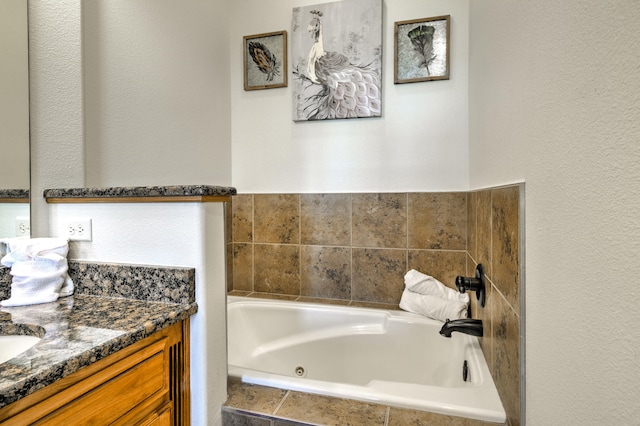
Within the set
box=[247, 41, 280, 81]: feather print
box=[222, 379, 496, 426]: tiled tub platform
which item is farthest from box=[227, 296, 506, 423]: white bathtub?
box=[247, 41, 280, 81]: feather print

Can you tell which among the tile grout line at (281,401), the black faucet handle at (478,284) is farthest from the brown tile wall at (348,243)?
the tile grout line at (281,401)

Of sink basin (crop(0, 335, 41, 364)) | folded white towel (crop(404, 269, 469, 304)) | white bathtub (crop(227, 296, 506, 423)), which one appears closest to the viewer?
sink basin (crop(0, 335, 41, 364))

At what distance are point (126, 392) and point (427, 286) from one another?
1546 mm

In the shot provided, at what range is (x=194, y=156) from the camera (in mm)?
2002

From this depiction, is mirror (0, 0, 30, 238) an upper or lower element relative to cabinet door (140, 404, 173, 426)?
upper

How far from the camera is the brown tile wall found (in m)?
1.94

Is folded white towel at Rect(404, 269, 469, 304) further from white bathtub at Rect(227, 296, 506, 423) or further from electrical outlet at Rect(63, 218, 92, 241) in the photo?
electrical outlet at Rect(63, 218, 92, 241)

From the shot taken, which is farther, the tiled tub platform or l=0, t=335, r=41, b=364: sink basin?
the tiled tub platform

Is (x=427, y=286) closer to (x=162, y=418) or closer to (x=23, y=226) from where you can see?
(x=162, y=418)

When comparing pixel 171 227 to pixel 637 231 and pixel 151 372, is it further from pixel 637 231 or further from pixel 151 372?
pixel 637 231

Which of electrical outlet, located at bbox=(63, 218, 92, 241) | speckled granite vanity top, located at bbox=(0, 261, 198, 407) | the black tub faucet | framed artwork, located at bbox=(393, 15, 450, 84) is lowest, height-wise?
the black tub faucet

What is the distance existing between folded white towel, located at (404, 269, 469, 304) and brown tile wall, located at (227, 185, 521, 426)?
3.7 inches

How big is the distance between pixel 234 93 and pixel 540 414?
2.37 meters

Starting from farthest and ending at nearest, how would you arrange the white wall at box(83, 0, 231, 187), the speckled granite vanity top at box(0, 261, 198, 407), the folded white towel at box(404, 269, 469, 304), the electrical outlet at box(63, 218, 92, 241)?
the folded white towel at box(404, 269, 469, 304)
the white wall at box(83, 0, 231, 187)
the electrical outlet at box(63, 218, 92, 241)
the speckled granite vanity top at box(0, 261, 198, 407)
